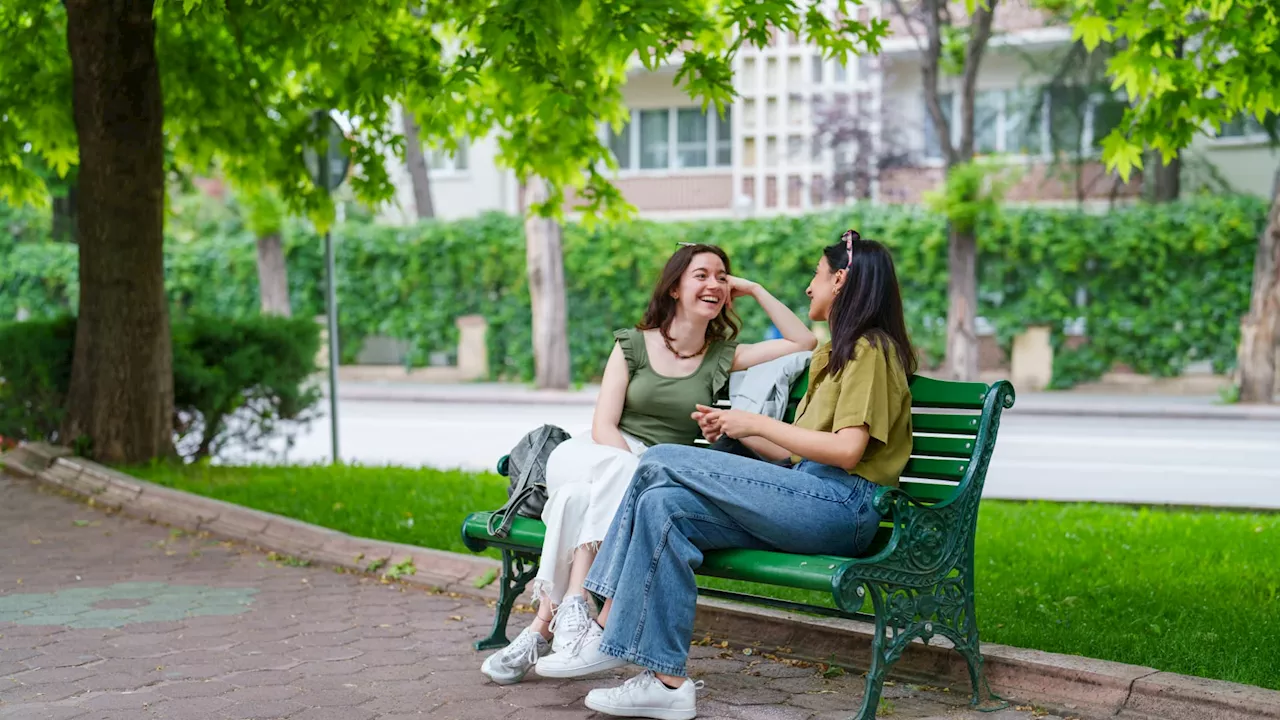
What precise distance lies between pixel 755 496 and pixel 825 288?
820 mm

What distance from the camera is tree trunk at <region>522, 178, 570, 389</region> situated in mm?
25016

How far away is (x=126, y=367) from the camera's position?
397 inches

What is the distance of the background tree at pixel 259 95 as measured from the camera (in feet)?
24.3

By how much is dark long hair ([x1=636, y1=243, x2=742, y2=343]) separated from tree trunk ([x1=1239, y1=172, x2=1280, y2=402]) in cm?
1784

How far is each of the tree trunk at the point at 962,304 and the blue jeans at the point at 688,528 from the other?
745 inches

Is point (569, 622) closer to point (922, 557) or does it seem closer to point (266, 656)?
point (922, 557)

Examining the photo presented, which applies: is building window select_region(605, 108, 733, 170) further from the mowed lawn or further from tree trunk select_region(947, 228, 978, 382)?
the mowed lawn

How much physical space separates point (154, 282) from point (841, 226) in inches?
644

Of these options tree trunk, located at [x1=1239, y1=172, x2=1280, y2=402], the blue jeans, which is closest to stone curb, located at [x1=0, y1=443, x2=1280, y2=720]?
the blue jeans

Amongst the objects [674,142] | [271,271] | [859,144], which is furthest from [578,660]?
[674,142]

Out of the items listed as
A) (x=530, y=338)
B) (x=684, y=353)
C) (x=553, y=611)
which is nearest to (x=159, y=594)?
(x=553, y=611)

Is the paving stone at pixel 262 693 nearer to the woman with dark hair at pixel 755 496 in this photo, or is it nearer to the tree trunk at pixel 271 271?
the woman with dark hair at pixel 755 496

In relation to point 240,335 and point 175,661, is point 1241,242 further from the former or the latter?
point 175,661

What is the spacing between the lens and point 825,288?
15.8 ft
